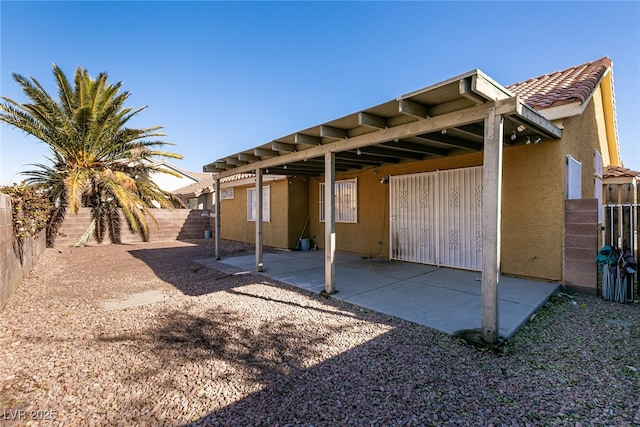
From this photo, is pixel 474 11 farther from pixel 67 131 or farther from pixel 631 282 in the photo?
pixel 67 131

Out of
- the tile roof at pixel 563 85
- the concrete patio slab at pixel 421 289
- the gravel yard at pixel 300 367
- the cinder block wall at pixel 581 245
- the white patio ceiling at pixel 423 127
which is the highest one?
the tile roof at pixel 563 85

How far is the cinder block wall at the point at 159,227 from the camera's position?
12844 millimetres

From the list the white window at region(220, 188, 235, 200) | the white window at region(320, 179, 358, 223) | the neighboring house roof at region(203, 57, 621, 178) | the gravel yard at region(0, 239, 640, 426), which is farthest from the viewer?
the white window at region(220, 188, 235, 200)

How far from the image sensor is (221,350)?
3.48 m

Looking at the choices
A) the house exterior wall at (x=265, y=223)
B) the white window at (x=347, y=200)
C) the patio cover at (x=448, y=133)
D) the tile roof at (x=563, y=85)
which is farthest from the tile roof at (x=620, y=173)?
the house exterior wall at (x=265, y=223)

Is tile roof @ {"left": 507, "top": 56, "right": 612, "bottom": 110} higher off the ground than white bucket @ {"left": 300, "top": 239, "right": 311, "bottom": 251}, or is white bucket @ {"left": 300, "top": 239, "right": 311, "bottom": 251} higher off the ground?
tile roof @ {"left": 507, "top": 56, "right": 612, "bottom": 110}

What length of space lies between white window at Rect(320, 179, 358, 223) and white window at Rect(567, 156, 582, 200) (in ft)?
18.3

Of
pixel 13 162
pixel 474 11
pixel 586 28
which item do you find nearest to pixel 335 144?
pixel 474 11

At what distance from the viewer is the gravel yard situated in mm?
2385

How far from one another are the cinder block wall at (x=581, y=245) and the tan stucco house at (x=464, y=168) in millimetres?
96

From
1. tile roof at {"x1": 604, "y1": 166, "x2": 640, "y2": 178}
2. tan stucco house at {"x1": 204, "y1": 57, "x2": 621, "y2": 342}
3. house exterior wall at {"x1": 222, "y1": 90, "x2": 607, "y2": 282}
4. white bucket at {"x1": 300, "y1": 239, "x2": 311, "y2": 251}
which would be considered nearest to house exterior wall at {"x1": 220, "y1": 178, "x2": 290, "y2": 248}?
white bucket at {"x1": 300, "y1": 239, "x2": 311, "y2": 251}

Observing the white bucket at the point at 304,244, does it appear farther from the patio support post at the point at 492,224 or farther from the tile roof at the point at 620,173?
the tile roof at the point at 620,173

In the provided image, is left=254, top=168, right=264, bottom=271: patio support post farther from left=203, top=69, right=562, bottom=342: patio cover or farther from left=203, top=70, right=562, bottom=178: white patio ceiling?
left=203, top=70, right=562, bottom=178: white patio ceiling

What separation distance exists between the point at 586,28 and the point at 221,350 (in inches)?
427
